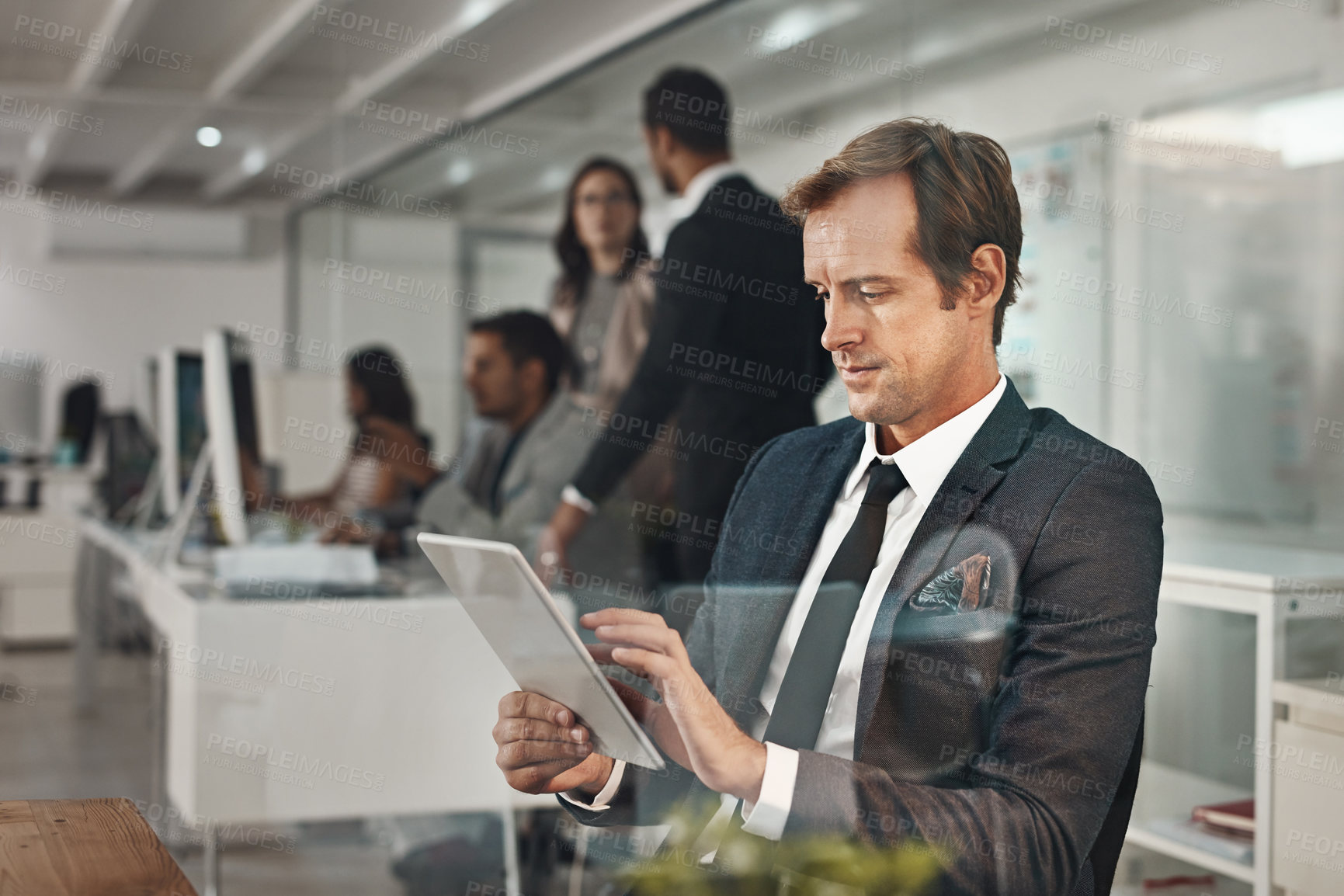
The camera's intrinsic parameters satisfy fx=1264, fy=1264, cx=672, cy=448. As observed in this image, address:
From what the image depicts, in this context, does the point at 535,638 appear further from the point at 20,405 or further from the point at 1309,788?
the point at 20,405

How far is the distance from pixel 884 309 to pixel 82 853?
2.72 feet

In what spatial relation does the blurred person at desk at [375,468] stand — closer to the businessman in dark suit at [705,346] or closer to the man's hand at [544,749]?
the businessman in dark suit at [705,346]

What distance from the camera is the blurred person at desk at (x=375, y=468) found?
3197 mm

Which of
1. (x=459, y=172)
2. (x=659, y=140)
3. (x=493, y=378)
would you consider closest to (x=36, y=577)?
(x=459, y=172)

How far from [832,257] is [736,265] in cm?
114

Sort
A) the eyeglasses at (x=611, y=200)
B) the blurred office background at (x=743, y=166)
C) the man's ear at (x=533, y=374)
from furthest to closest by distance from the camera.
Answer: the eyeglasses at (x=611, y=200) → the man's ear at (x=533, y=374) → the blurred office background at (x=743, y=166)

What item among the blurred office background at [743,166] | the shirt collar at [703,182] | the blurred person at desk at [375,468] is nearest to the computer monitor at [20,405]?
the blurred office background at [743,166]

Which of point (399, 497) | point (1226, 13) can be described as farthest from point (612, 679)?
point (399, 497)

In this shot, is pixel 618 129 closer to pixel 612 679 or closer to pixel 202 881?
pixel 202 881

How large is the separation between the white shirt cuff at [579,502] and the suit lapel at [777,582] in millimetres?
1187

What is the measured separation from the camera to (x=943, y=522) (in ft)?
3.72

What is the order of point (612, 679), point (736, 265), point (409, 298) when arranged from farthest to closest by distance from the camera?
point (409, 298) < point (736, 265) < point (612, 679)

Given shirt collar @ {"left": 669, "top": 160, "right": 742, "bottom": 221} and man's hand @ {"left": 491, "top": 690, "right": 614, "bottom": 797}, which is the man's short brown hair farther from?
shirt collar @ {"left": 669, "top": 160, "right": 742, "bottom": 221}

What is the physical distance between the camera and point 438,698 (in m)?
2.37
